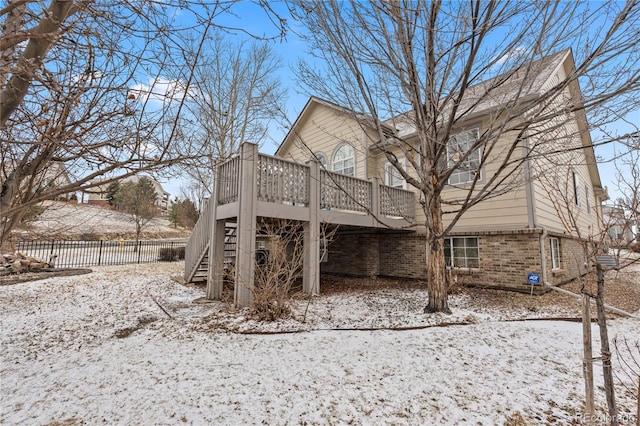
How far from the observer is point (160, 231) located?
1318 inches

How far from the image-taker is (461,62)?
5.42 m

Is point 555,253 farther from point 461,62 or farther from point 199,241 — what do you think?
point 199,241

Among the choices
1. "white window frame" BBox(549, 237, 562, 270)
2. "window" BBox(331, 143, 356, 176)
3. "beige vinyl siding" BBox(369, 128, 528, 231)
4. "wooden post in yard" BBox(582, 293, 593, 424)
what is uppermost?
"window" BBox(331, 143, 356, 176)

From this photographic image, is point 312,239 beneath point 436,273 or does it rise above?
above

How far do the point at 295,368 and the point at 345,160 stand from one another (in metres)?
9.62

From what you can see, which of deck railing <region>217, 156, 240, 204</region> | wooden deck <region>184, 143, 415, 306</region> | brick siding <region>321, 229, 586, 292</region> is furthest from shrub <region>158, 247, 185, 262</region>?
deck railing <region>217, 156, 240, 204</region>

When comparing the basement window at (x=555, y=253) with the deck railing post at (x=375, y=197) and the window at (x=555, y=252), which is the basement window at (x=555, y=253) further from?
the deck railing post at (x=375, y=197)

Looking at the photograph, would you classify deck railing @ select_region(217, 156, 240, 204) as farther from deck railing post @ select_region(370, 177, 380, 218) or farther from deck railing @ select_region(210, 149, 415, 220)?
deck railing post @ select_region(370, 177, 380, 218)

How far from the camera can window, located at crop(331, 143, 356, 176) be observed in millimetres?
12045

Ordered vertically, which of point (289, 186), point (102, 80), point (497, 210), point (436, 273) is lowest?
point (436, 273)

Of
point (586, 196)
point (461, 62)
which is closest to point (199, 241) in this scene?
point (461, 62)

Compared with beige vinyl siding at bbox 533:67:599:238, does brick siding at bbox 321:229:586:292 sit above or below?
below

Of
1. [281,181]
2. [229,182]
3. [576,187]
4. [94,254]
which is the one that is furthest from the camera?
[94,254]

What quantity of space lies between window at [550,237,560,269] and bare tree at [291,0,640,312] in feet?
16.4
